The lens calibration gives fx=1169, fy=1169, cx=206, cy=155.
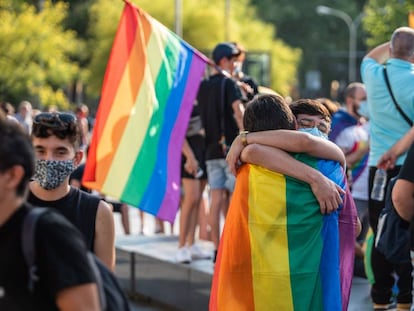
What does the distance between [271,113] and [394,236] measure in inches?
39.8

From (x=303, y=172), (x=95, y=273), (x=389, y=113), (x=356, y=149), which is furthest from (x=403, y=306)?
(x=95, y=273)

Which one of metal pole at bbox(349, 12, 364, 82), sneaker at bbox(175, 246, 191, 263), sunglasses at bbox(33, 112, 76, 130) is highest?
sunglasses at bbox(33, 112, 76, 130)

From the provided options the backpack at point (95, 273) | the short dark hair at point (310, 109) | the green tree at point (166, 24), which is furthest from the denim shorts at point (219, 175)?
the green tree at point (166, 24)

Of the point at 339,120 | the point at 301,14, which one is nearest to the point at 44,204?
the point at 339,120

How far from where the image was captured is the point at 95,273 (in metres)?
3.30

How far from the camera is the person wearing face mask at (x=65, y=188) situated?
451 centimetres

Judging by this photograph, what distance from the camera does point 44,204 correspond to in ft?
15.0

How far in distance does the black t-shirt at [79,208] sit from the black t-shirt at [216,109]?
500cm

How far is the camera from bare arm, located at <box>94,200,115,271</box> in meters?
4.51

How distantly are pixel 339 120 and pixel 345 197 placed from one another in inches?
178

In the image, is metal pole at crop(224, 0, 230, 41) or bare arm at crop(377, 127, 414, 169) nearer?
bare arm at crop(377, 127, 414, 169)

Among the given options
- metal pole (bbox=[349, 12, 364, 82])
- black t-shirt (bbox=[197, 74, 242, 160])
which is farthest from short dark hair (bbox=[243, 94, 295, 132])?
metal pole (bbox=[349, 12, 364, 82])

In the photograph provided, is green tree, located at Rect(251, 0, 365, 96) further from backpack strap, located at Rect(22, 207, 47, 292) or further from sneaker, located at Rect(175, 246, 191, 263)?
backpack strap, located at Rect(22, 207, 47, 292)

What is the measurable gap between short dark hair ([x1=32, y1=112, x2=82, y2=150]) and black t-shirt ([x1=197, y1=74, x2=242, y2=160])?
16.1 ft
